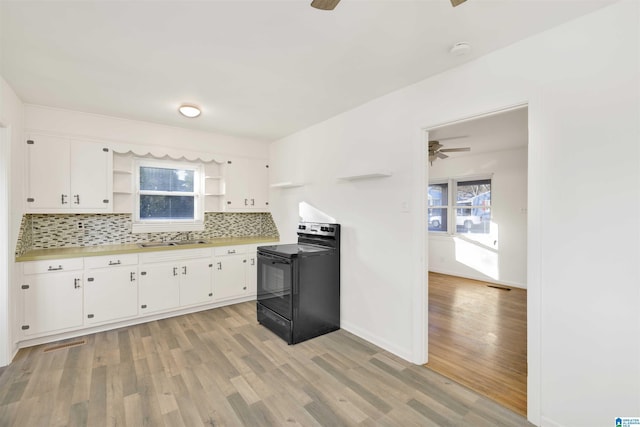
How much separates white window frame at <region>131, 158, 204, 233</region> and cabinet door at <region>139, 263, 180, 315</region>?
0.70 meters

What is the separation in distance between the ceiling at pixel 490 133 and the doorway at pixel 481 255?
0.01 meters

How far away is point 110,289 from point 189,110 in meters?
2.26

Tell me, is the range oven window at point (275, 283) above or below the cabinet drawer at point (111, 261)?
below

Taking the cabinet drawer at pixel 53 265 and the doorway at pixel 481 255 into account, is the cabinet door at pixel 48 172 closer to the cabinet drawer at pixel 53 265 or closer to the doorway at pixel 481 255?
the cabinet drawer at pixel 53 265

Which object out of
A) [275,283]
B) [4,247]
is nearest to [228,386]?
[275,283]

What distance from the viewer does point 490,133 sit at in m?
4.27

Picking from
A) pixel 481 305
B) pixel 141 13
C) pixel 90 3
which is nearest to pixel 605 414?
pixel 481 305

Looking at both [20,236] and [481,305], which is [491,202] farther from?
[20,236]

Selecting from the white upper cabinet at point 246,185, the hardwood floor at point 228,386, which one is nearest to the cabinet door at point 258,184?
the white upper cabinet at point 246,185

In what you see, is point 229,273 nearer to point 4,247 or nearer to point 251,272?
point 251,272

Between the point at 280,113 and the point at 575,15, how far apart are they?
2646 mm

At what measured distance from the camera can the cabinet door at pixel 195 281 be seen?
12.6 feet

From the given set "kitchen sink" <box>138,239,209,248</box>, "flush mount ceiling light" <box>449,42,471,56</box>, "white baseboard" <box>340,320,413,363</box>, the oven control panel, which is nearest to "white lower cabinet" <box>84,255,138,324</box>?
"kitchen sink" <box>138,239,209,248</box>

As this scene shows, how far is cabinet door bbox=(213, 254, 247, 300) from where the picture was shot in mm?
4090
